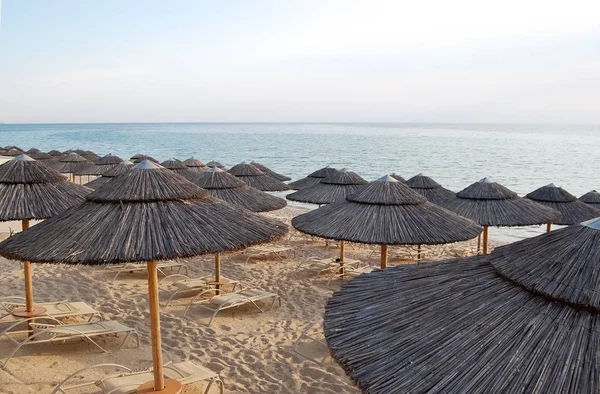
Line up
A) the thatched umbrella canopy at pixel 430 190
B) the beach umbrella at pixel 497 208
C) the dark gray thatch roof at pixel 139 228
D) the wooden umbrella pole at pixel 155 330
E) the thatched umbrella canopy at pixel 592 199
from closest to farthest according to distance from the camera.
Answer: the dark gray thatch roof at pixel 139 228
the wooden umbrella pole at pixel 155 330
the beach umbrella at pixel 497 208
the thatched umbrella canopy at pixel 430 190
the thatched umbrella canopy at pixel 592 199

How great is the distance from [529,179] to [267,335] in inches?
1395

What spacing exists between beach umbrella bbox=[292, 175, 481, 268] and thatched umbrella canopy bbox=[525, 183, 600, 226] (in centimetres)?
523

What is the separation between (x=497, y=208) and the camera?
345 inches

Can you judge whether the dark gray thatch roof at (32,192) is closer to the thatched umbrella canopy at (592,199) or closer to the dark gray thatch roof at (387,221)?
the dark gray thatch roof at (387,221)

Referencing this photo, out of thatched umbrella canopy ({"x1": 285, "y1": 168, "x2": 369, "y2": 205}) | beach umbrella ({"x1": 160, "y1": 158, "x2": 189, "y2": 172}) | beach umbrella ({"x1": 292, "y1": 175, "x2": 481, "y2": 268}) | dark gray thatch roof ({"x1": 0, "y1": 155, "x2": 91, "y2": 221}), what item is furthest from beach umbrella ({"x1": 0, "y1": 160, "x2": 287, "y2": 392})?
beach umbrella ({"x1": 160, "y1": 158, "x2": 189, "y2": 172})

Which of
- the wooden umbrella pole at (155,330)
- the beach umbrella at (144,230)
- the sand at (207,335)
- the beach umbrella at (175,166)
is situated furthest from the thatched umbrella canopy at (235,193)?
the beach umbrella at (175,166)

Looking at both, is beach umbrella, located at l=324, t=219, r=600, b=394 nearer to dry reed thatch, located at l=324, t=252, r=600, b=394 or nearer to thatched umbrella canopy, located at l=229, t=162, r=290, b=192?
dry reed thatch, located at l=324, t=252, r=600, b=394

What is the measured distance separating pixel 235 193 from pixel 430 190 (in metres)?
5.36

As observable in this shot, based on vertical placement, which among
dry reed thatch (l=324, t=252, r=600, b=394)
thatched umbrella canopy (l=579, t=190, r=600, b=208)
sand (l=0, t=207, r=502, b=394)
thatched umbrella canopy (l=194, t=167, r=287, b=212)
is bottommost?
sand (l=0, t=207, r=502, b=394)

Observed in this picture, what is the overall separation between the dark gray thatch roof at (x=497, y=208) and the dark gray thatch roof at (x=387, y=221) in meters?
2.32

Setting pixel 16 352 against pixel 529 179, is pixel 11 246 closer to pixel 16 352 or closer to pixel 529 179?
pixel 16 352

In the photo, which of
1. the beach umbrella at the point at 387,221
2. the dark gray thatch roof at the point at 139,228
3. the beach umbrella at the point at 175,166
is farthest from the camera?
the beach umbrella at the point at 175,166

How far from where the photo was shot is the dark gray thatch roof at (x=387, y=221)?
237 inches

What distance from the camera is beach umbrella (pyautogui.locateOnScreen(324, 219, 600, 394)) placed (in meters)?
1.97
